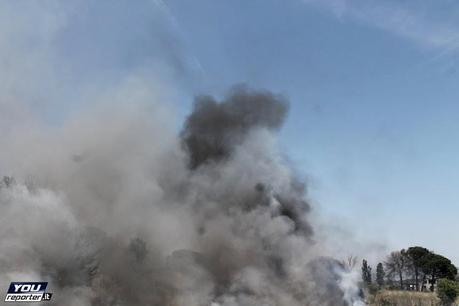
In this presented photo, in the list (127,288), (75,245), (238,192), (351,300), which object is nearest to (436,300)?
(351,300)

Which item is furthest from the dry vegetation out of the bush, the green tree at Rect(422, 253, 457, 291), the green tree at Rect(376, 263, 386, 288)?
the green tree at Rect(376, 263, 386, 288)

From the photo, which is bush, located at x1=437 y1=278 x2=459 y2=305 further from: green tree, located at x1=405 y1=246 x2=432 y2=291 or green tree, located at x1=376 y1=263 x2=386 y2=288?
green tree, located at x1=376 y1=263 x2=386 y2=288

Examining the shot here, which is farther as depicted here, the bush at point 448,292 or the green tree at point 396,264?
the green tree at point 396,264

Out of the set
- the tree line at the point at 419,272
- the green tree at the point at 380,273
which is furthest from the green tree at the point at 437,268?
the green tree at the point at 380,273

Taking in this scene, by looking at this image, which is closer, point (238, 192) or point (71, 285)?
point (71, 285)

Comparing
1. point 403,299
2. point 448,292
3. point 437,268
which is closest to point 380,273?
point 437,268

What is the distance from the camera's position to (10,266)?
57344mm

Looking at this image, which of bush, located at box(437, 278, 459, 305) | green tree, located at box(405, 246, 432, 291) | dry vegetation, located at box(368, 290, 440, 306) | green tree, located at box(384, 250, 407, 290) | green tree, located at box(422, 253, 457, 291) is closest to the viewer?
bush, located at box(437, 278, 459, 305)

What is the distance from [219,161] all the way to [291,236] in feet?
61.3

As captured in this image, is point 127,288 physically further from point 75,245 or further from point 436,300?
point 436,300

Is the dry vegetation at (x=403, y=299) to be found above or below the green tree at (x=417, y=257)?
below

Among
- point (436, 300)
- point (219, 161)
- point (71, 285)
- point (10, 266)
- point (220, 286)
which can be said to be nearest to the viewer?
point (10, 266)

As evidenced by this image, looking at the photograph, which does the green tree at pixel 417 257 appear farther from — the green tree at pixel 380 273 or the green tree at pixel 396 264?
the green tree at pixel 380 273

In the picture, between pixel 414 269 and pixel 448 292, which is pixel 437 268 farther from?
pixel 448 292
